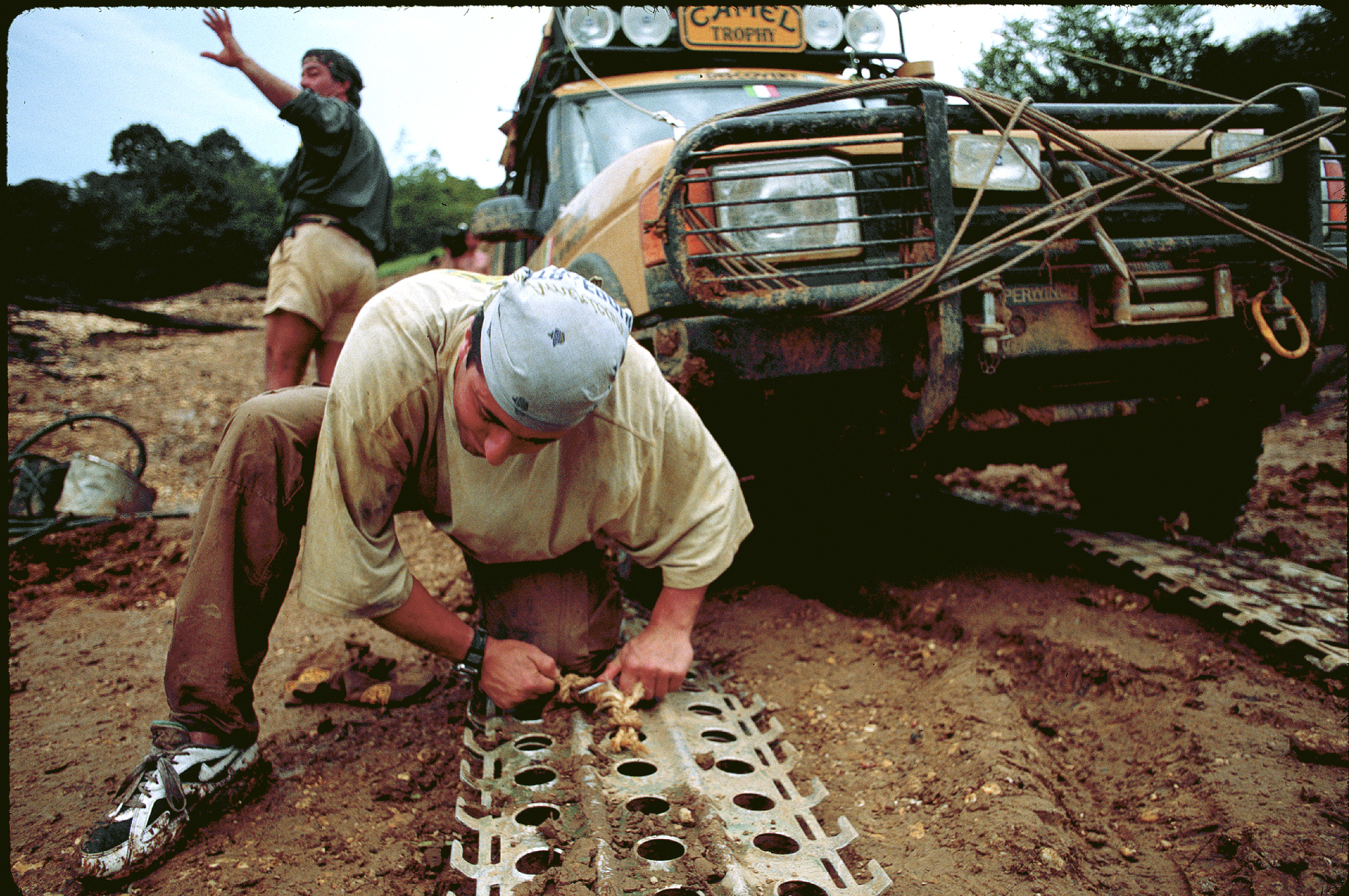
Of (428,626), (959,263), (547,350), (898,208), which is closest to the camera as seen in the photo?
(547,350)

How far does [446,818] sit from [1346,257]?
111 inches

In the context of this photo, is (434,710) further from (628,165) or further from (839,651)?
(628,165)

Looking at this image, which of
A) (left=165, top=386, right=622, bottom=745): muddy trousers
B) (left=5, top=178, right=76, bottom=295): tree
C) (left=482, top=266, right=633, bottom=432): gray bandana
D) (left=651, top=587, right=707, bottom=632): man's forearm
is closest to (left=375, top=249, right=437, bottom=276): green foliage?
(left=5, top=178, right=76, bottom=295): tree

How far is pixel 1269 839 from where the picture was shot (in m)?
1.57

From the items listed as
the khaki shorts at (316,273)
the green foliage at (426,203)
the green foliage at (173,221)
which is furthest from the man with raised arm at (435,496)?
the green foliage at (426,203)

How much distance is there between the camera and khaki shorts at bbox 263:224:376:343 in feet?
11.1

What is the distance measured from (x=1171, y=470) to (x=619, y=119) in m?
2.71

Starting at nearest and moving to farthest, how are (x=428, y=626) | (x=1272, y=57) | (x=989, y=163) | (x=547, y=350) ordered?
1. (x=547, y=350)
2. (x=428, y=626)
3. (x=989, y=163)
4. (x=1272, y=57)

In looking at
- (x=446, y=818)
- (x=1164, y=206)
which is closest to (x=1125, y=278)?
(x=1164, y=206)

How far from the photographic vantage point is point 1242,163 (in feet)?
7.57

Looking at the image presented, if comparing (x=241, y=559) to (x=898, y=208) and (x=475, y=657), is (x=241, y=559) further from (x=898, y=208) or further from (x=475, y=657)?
(x=898, y=208)

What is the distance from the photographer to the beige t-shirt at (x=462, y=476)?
1.67 m

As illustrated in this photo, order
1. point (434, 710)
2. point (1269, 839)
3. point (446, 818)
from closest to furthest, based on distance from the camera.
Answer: point (1269, 839) → point (446, 818) → point (434, 710)

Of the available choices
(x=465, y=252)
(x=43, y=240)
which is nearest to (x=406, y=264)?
(x=43, y=240)
